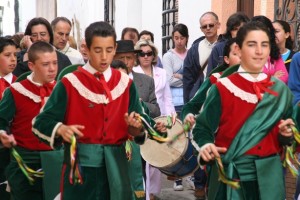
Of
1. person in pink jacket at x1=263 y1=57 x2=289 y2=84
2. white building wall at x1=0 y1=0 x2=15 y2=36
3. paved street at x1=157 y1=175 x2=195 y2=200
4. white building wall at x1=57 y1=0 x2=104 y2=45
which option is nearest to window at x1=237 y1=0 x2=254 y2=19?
paved street at x1=157 y1=175 x2=195 y2=200

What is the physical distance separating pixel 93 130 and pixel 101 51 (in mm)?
566

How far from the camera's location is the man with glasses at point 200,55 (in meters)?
11.0

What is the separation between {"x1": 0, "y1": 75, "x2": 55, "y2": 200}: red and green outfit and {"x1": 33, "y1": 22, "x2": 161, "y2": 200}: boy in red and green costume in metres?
1.23

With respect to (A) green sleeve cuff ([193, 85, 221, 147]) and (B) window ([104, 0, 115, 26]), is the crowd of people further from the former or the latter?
(B) window ([104, 0, 115, 26])

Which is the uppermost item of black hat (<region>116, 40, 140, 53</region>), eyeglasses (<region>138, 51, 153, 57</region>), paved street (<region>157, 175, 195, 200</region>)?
black hat (<region>116, 40, 140, 53</region>)

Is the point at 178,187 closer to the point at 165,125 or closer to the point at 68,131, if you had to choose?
the point at 165,125

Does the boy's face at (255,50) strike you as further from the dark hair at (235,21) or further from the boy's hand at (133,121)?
the dark hair at (235,21)

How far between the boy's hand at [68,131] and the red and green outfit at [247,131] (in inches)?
32.0

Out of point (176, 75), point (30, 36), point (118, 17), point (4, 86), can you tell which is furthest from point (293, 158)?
point (118, 17)

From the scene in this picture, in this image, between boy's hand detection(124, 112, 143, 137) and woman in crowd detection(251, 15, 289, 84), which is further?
woman in crowd detection(251, 15, 289, 84)

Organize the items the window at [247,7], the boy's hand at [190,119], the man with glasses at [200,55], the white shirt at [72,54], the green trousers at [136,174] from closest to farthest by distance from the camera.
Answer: the boy's hand at [190,119]
the green trousers at [136,174]
the white shirt at [72,54]
the man with glasses at [200,55]
the window at [247,7]

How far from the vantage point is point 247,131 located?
634cm

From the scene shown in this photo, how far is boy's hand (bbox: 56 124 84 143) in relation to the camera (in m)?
6.16

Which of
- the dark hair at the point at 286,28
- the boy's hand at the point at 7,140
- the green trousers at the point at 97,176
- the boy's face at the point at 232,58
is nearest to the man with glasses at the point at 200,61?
the dark hair at the point at 286,28
